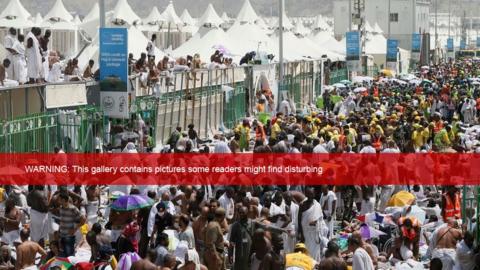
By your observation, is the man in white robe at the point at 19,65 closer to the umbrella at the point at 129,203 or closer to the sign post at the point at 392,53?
the umbrella at the point at 129,203

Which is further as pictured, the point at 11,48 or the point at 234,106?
the point at 234,106

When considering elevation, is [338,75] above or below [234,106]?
above

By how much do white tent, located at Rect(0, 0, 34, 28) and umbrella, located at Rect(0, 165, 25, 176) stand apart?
32.4 m

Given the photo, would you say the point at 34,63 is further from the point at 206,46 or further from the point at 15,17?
A: the point at 15,17

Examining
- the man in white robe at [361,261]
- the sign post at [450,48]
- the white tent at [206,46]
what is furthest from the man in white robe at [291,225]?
the sign post at [450,48]

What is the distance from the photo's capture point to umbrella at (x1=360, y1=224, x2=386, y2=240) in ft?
45.0

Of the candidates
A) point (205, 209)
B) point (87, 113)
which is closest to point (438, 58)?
point (87, 113)

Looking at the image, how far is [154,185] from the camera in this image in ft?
54.3

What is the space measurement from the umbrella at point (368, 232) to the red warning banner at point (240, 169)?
6.52 ft

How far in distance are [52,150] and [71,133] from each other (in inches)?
34.8

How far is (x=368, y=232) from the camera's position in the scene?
45.3ft

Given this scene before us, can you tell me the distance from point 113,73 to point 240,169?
398cm

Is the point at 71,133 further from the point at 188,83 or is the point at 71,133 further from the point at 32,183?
the point at 188,83

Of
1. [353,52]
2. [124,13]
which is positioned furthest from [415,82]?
[124,13]
